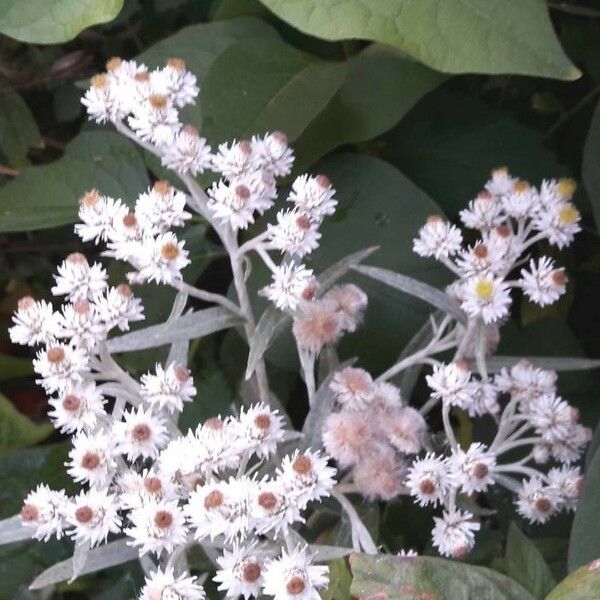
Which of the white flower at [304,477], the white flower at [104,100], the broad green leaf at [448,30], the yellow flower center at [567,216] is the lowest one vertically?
the white flower at [304,477]

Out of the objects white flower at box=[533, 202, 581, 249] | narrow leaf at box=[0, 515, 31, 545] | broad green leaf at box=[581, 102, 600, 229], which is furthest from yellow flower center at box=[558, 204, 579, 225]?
narrow leaf at box=[0, 515, 31, 545]

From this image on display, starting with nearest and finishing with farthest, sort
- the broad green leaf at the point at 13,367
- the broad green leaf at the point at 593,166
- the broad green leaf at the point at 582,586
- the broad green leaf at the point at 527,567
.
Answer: the broad green leaf at the point at 582,586 < the broad green leaf at the point at 527,567 < the broad green leaf at the point at 593,166 < the broad green leaf at the point at 13,367

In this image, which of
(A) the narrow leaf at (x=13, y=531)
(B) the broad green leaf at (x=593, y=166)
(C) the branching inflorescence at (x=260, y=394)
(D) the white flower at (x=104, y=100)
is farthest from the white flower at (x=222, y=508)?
(B) the broad green leaf at (x=593, y=166)

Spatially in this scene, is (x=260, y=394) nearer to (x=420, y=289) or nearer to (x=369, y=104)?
(x=420, y=289)

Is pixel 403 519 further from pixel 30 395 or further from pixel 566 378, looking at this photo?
pixel 30 395

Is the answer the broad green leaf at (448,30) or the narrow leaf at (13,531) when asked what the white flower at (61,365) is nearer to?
the narrow leaf at (13,531)
